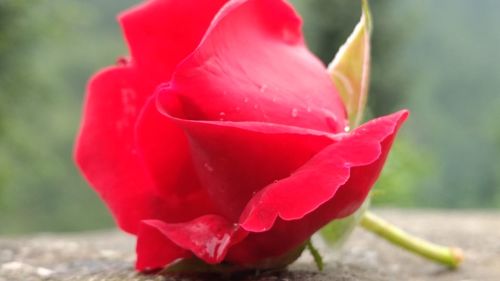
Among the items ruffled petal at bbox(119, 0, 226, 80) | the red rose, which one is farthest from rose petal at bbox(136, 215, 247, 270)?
ruffled petal at bbox(119, 0, 226, 80)

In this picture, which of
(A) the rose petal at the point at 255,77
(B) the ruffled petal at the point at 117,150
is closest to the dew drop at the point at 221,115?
(A) the rose petal at the point at 255,77

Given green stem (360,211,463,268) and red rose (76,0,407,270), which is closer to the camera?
red rose (76,0,407,270)

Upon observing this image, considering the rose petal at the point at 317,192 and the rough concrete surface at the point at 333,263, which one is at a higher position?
the rose petal at the point at 317,192

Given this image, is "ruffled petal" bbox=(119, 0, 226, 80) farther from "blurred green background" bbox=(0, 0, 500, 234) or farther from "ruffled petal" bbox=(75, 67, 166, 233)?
"blurred green background" bbox=(0, 0, 500, 234)

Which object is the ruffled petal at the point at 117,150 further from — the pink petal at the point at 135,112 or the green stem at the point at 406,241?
the green stem at the point at 406,241

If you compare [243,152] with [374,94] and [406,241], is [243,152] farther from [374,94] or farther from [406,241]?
[374,94]

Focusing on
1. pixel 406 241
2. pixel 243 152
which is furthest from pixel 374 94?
pixel 243 152
